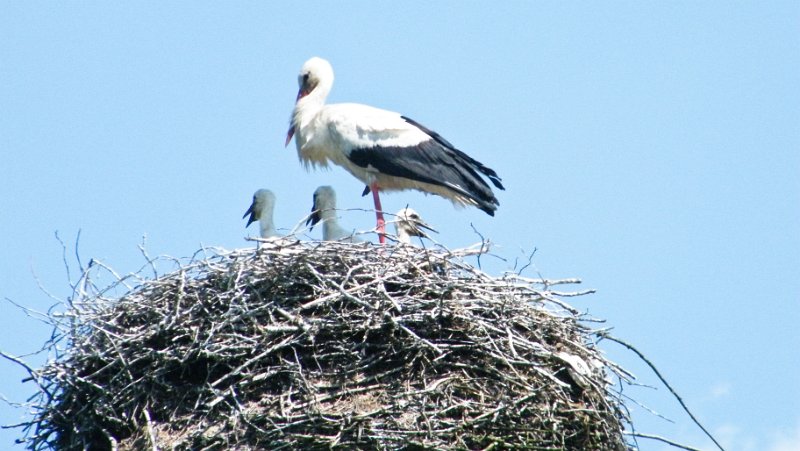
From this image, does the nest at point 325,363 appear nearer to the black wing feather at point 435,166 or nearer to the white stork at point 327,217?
the white stork at point 327,217

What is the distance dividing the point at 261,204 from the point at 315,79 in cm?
120

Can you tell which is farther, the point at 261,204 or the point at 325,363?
the point at 261,204

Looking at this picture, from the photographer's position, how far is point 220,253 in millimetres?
7375

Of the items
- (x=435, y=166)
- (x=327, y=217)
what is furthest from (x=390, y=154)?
(x=327, y=217)

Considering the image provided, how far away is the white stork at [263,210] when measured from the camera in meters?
8.91

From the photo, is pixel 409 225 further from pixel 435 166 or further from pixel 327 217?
pixel 435 166

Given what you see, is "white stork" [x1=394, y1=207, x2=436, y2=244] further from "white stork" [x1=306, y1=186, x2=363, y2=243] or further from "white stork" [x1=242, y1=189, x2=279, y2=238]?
"white stork" [x1=242, y1=189, x2=279, y2=238]

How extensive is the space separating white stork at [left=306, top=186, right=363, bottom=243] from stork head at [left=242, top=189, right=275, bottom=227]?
25 cm

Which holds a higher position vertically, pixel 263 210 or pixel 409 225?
pixel 263 210

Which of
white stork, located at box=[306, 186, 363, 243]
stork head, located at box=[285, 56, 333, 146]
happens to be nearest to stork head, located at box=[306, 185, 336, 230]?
white stork, located at box=[306, 186, 363, 243]

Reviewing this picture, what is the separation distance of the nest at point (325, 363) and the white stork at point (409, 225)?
1.18 metres

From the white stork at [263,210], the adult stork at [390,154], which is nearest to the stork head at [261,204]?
the white stork at [263,210]

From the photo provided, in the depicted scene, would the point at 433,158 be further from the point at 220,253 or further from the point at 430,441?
the point at 430,441

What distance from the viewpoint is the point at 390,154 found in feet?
30.7
